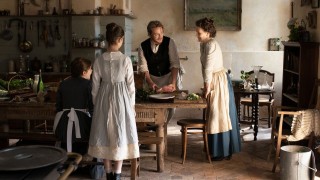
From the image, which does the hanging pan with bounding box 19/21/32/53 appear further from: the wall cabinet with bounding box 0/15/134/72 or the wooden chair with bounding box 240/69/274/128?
the wooden chair with bounding box 240/69/274/128

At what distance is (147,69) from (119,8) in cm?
302

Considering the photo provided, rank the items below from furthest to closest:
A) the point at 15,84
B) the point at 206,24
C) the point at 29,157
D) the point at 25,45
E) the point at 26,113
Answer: the point at 25,45 → the point at 15,84 → the point at 206,24 → the point at 26,113 → the point at 29,157

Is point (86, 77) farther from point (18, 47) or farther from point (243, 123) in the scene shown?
point (18, 47)

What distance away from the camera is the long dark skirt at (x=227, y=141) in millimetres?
5066

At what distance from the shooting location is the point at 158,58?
515cm

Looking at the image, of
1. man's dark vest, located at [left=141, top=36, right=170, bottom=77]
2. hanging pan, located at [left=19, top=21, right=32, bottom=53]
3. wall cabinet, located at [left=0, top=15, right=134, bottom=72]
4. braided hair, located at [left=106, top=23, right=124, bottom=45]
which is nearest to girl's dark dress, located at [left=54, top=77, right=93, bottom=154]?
braided hair, located at [left=106, top=23, right=124, bottom=45]

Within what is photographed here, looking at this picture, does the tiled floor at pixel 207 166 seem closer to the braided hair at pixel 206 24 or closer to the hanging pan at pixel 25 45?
the braided hair at pixel 206 24

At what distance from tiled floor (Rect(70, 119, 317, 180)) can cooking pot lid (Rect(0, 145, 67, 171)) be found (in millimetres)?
2176

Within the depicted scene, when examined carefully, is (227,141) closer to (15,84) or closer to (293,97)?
(293,97)

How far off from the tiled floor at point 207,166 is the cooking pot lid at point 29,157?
7.14 feet

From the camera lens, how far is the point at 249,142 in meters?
6.13

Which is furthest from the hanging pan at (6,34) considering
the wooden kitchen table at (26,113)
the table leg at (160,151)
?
the table leg at (160,151)

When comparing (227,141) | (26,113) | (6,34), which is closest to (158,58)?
(227,141)

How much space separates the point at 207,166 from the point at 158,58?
1390 mm
